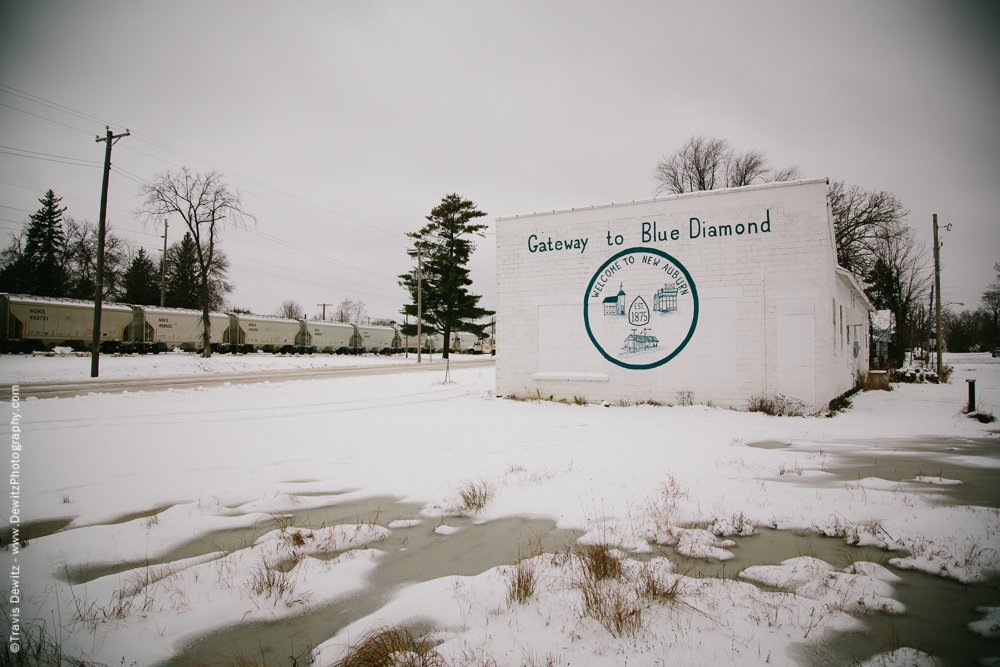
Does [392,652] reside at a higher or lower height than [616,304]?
lower

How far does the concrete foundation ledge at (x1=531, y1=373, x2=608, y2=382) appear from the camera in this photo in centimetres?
1269

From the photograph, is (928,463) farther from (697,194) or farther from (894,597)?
(697,194)

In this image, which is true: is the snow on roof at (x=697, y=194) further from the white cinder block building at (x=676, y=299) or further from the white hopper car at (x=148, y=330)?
the white hopper car at (x=148, y=330)

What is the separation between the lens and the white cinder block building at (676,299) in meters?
10.9

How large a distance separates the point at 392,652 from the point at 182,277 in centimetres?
6598

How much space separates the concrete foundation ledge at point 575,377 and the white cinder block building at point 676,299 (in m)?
0.03

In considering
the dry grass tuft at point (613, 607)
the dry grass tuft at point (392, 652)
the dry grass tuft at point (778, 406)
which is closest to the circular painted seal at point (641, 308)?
the dry grass tuft at point (778, 406)

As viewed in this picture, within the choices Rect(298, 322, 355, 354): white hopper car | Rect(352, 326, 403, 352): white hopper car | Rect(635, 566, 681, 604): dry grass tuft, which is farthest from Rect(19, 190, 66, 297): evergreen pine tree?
Rect(635, 566, 681, 604): dry grass tuft

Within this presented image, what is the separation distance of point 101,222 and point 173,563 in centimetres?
2176

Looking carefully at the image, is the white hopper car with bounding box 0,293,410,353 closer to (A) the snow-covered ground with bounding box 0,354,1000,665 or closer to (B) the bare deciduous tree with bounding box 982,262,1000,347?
(A) the snow-covered ground with bounding box 0,354,1000,665

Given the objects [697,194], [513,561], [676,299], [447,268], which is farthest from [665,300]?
[447,268]

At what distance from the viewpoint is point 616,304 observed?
493 inches

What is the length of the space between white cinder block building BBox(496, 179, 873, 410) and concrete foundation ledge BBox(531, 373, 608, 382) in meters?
0.03

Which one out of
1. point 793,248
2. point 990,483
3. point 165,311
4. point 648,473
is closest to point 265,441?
point 648,473
